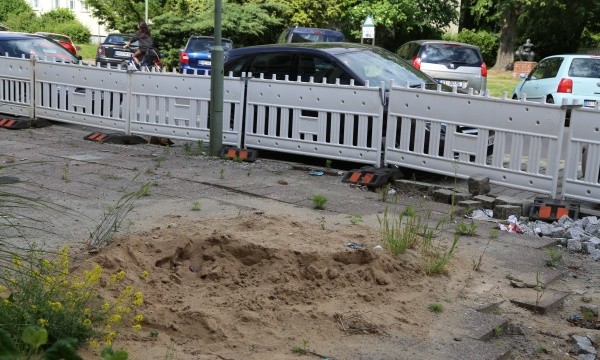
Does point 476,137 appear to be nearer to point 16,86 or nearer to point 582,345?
point 582,345

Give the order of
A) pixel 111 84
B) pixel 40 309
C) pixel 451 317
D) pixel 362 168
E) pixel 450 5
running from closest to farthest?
1. pixel 40 309
2. pixel 451 317
3. pixel 362 168
4. pixel 111 84
5. pixel 450 5

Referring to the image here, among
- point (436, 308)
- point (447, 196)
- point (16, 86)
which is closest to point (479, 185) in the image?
point (447, 196)

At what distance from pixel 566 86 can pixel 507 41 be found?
2524 cm

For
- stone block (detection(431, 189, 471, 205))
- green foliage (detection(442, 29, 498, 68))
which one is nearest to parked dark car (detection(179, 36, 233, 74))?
stone block (detection(431, 189, 471, 205))

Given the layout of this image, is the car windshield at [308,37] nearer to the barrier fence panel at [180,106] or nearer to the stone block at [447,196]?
the barrier fence panel at [180,106]

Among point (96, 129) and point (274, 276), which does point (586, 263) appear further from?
point (96, 129)

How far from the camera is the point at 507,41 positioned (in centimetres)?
4441

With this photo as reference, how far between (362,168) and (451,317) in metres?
5.45

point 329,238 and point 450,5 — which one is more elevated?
point 450,5

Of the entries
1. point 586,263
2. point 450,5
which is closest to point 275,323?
point 586,263

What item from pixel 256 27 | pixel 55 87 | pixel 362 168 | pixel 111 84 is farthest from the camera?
pixel 256 27

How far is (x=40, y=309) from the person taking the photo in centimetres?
468

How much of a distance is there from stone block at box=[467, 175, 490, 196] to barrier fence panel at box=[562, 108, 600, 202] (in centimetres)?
91

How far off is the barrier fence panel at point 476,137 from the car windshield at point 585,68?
1020 cm
